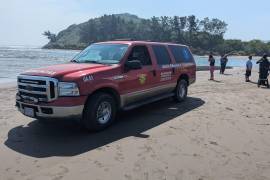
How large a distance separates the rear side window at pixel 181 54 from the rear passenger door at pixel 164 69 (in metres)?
0.54

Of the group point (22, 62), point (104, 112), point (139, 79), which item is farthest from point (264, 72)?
point (22, 62)

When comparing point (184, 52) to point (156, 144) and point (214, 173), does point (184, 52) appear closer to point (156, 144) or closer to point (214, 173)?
point (156, 144)

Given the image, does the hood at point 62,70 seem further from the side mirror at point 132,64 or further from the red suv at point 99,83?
the side mirror at point 132,64

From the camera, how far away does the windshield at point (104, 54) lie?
8.31 m

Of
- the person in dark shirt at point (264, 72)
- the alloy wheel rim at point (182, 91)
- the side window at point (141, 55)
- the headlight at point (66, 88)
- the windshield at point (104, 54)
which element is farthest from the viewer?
the person in dark shirt at point (264, 72)

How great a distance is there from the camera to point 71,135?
730cm

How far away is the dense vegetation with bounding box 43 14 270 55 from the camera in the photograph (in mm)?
146625

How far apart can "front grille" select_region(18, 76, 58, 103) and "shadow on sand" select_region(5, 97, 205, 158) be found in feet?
2.59

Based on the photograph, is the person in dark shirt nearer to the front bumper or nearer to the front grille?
the front bumper

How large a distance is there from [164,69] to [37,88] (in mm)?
4046

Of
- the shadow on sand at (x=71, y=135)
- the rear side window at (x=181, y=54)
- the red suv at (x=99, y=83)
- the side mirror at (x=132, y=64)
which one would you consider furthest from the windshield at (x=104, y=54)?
the rear side window at (x=181, y=54)

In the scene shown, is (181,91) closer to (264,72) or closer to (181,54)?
(181,54)

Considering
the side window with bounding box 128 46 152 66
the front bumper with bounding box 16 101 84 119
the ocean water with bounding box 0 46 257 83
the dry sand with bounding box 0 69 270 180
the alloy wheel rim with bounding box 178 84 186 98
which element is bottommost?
the ocean water with bounding box 0 46 257 83

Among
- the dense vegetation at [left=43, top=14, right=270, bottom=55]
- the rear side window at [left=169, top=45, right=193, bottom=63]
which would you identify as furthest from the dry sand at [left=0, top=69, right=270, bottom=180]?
the dense vegetation at [left=43, top=14, right=270, bottom=55]
